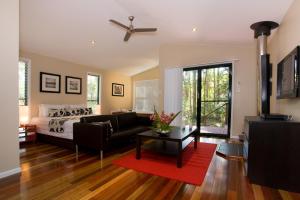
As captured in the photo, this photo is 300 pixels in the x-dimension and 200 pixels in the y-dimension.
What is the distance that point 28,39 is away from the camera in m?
4.08

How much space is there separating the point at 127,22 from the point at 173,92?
2565 mm

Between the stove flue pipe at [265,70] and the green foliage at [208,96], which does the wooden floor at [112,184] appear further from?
the green foliage at [208,96]

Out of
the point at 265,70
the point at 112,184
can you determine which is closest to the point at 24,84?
the point at 112,184

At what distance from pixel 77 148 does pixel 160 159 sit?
163 cm

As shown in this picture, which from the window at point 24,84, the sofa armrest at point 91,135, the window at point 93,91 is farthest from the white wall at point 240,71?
the window at point 24,84

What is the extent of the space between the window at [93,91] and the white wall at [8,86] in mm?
3856

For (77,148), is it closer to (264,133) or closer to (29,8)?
(29,8)

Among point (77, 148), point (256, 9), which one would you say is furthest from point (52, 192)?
point (256, 9)

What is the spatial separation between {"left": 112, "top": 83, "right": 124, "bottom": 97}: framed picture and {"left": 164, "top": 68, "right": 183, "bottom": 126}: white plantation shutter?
8.45 ft

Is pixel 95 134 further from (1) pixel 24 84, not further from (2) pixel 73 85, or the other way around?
(2) pixel 73 85

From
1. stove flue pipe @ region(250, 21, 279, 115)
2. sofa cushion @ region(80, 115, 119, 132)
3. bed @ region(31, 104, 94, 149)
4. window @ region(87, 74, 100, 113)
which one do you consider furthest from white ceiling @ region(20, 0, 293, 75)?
sofa cushion @ region(80, 115, 119, 132)

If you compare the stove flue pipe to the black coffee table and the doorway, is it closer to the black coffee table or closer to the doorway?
the black coffee table

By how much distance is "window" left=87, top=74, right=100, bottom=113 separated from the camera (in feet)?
21.0

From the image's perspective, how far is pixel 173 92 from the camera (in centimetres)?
564
